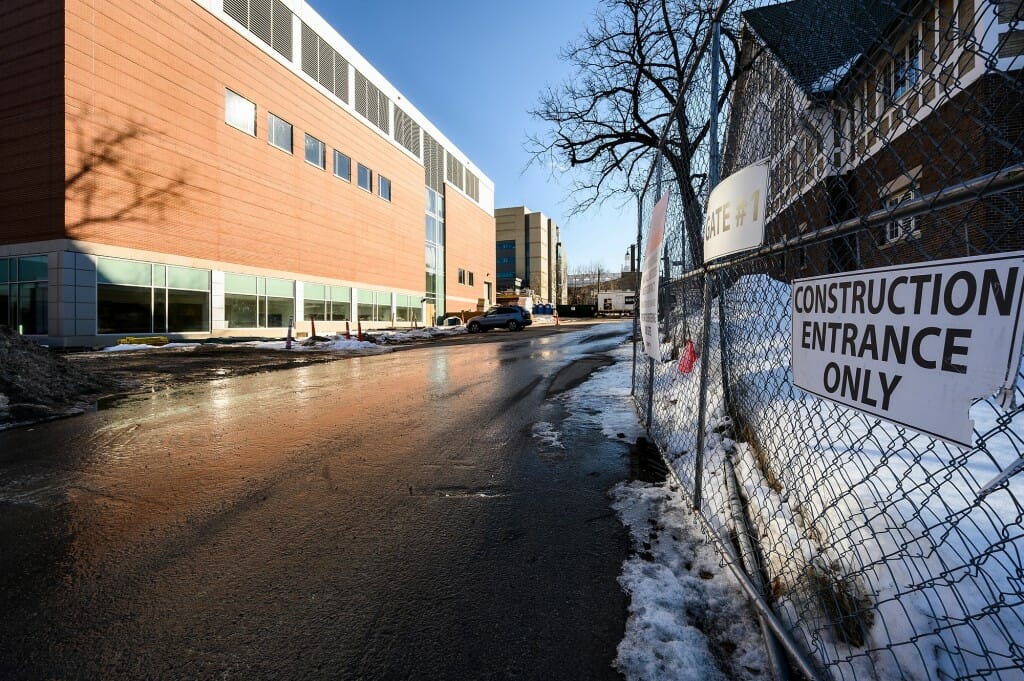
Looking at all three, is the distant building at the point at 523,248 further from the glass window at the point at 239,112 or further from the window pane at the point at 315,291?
the glass window at the point at 239,112

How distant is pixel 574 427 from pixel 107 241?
21342 mm

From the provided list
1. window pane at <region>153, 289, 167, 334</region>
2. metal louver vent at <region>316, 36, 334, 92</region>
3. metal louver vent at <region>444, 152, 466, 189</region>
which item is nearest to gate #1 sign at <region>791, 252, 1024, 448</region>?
window pane at <region>153, 289, 167, 334</region>

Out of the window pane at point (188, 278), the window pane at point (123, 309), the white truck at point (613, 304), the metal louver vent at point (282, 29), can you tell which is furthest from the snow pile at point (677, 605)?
the white truck at point (613, 304)

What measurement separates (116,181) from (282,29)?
46.3ft

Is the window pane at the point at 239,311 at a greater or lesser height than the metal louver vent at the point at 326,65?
lesser

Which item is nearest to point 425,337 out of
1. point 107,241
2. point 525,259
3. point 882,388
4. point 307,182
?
point 307,182

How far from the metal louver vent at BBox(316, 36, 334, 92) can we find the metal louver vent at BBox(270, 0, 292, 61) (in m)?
2.53

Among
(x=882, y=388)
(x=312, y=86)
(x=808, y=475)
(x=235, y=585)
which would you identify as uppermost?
(x=312, y=86)

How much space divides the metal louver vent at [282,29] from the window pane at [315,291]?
13004 millimetres

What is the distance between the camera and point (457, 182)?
51812 mm

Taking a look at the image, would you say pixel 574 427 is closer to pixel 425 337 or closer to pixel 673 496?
pixel 673 496

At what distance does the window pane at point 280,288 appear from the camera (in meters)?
25.6

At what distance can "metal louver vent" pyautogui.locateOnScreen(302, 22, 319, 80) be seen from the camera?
2811cm

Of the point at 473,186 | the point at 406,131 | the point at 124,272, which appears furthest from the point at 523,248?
the point at 124,272
